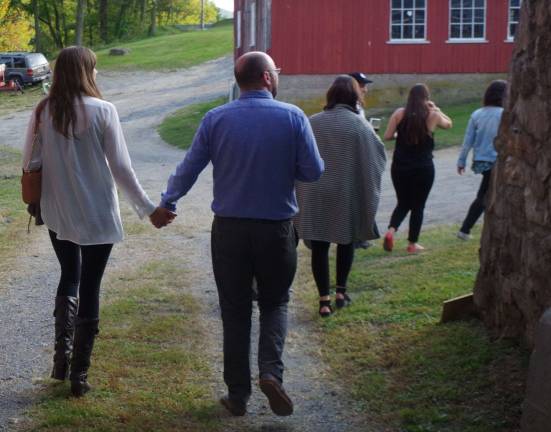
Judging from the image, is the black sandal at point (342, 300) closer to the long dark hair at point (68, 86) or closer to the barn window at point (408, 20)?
the long dark hair at point (68, 86)

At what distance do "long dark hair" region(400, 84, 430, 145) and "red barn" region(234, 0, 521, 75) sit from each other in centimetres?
1864

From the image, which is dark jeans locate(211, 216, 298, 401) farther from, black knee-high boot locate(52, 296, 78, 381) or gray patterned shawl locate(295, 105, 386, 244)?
gray patterned shawl locate(295, 105, 386, 244)

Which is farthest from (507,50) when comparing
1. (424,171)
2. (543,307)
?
(543,307)

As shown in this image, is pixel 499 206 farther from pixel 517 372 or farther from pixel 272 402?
pixel 272 402

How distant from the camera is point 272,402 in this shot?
511 cm

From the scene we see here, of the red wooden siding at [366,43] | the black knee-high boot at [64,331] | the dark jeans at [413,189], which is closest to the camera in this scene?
the black knee-high boot at [64,331]

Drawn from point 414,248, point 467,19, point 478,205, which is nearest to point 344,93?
point 414,248

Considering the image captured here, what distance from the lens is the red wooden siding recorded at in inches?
1097

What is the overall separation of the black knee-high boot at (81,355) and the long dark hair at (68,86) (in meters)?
1.01

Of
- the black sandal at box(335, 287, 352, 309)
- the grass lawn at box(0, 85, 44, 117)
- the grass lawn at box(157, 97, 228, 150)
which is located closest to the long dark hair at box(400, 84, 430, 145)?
the black sandal at box(335, 287, 352, 309)

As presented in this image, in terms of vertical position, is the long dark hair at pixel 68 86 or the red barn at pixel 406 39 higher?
the red barn at pixel 406 39

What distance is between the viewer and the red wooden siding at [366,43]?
2788 cm

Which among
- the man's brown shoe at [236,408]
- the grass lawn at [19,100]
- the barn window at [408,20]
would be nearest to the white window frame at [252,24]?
the barn window at [408,20]

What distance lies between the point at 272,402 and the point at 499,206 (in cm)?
200
